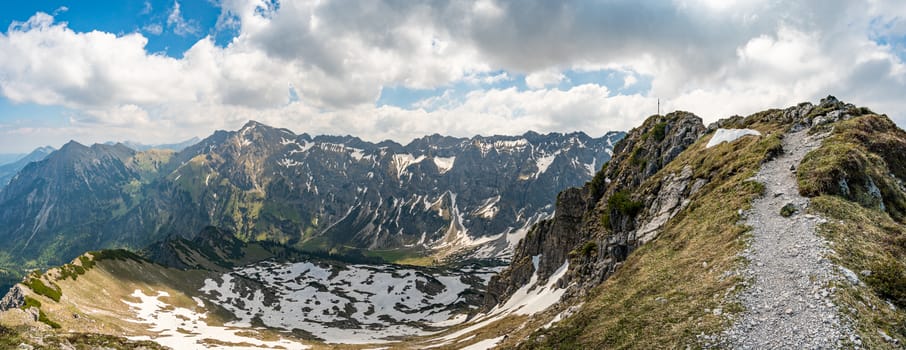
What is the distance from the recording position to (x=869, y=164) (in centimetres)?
3606

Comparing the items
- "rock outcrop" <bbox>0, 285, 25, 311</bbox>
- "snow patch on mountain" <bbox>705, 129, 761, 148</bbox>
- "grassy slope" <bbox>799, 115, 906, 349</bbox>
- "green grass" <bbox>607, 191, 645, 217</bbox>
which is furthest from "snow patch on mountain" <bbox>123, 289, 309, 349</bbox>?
"grassy slope" <bbox>799, 115, 906, 349</bbox>

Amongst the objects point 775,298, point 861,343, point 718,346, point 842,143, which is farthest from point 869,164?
point 718,346

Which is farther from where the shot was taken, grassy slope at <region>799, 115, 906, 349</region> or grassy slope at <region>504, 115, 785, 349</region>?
grassy slope at <region>504, 115, 785, 349</region>

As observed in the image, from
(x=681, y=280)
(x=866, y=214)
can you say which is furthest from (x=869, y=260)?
(x=681, y=280)

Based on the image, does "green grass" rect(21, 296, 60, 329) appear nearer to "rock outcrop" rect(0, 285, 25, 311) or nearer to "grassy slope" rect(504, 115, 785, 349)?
"rock outcrop" rect(0, 285, 25, 311)

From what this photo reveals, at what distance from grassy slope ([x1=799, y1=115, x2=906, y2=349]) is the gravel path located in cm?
84

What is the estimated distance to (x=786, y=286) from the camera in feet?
77.5

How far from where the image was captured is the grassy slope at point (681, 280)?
968 inches

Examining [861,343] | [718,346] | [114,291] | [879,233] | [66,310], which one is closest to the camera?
[861,343]

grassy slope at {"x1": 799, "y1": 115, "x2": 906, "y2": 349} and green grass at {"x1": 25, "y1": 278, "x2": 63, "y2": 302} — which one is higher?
grassy slope at {"x1": 799, "y1": 115, "x2": 906, "y2": 349}

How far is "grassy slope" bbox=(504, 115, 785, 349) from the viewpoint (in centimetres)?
2458

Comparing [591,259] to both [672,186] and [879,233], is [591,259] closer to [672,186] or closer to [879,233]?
[672,186]

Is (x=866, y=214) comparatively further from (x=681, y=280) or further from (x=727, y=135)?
(x=727, y=135)

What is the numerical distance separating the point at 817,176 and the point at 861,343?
22.2 m
